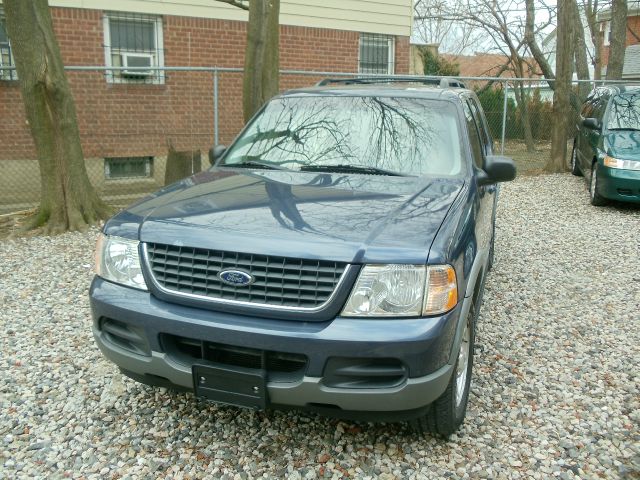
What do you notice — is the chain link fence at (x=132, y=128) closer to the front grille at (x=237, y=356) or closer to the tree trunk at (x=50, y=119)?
the tree trunk at (x=50, y=119)

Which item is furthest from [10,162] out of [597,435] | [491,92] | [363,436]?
[491,92]

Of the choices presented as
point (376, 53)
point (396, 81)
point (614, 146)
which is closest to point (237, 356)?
point (396, 81)

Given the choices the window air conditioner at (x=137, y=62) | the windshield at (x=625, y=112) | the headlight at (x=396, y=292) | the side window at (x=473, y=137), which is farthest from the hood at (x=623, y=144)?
the window air conditioner at (x=137, y=62)

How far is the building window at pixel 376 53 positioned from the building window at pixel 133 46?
16.0 feet

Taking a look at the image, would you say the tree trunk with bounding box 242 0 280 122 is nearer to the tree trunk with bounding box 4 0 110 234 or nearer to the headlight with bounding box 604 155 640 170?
the tree trunk with bounding box 4 0 110 234

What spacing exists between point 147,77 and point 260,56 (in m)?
4.21

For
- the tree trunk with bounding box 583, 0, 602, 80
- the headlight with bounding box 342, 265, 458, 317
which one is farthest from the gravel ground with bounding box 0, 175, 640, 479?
the tree trunk with bounding box 583, 0, 602, 80

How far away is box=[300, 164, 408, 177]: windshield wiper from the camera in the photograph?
3750mm

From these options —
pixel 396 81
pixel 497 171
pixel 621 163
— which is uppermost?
pixel 396 81

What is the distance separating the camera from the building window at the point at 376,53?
47.8 ft

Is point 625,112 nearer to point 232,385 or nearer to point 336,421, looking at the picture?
point 336,421

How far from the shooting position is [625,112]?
31.7 ft

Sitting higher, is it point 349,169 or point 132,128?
point 132,128

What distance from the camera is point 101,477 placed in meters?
2.95
